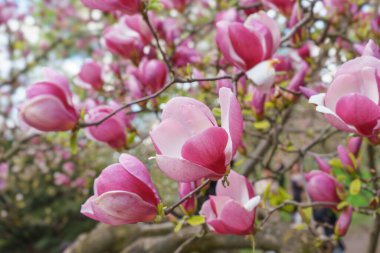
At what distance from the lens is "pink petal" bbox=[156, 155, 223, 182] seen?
67 cm

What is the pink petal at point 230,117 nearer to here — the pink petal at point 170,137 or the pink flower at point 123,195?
the pink petal at point 170,137

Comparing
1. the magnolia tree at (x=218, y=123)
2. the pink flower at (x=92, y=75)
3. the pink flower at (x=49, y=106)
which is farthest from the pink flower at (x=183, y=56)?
the pink flower at (x=49, y=106)

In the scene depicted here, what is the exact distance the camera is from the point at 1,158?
9.00 ft

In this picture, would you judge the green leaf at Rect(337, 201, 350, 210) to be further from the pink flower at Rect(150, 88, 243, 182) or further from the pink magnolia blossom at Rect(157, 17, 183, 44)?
the pink magnolia blossom at Rect(157, 17, 183, 44)

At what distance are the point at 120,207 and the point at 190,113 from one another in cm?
20

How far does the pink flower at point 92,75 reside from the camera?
1.51m

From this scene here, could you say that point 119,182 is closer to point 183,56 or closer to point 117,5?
point 117,5

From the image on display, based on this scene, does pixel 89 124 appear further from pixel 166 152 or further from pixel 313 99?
pixel 313 99

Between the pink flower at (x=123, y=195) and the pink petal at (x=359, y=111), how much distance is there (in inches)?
14.2

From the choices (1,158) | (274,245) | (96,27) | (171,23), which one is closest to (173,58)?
(171,23)

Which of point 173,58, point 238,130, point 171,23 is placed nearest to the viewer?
point 238,130

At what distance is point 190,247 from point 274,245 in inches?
14.2

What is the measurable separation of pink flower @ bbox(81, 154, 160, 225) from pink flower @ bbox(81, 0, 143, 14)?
409 mm

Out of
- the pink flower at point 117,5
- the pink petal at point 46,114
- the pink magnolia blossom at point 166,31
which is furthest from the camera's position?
the pink magnolia blossom at point 166,31
